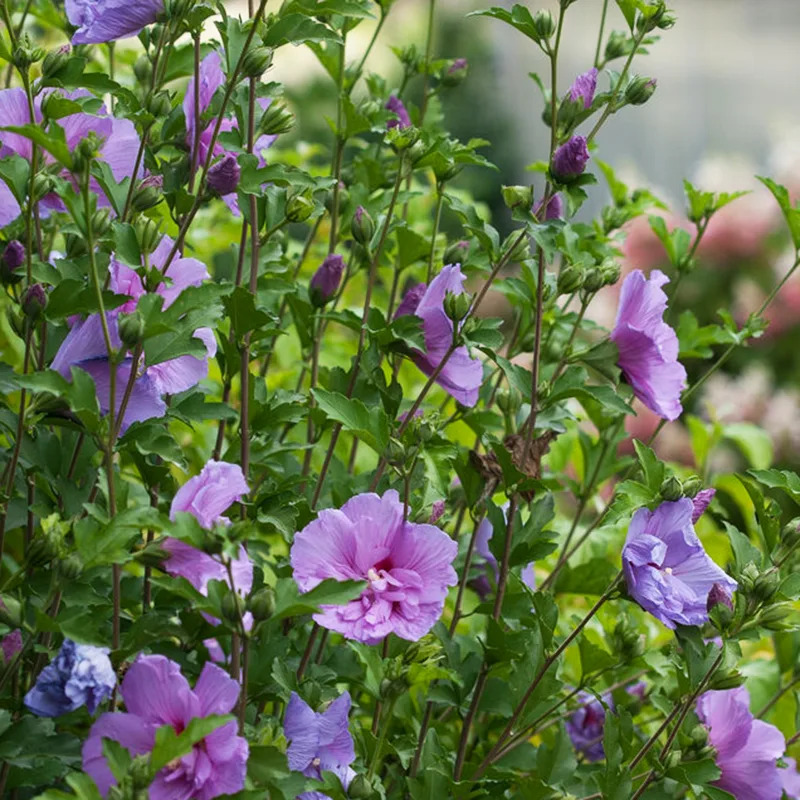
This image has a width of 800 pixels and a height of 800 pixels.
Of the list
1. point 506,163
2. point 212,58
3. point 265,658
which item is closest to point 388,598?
point 265,658

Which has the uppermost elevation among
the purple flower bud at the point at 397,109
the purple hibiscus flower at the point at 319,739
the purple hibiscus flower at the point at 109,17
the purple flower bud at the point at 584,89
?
the purple hibiscus flower at the point at 109,17

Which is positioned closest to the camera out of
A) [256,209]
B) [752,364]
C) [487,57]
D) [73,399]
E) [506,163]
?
[73,399]

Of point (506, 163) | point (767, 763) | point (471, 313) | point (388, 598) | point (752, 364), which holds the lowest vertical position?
point (506, 163)

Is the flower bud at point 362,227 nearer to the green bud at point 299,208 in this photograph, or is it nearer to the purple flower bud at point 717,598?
the green bud at point 299,208

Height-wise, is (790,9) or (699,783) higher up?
(699,783)

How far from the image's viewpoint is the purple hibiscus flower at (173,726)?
1.82 ft

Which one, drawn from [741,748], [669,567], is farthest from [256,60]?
[741,748]

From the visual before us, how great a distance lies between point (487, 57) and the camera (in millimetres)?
6891

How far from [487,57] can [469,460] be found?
6.42 meters

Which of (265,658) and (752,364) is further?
(752,364)

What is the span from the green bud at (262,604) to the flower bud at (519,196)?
1.01 feet

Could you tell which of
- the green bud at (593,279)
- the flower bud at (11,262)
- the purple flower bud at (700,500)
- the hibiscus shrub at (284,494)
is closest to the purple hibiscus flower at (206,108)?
the hibiscus shrub at (284,494)

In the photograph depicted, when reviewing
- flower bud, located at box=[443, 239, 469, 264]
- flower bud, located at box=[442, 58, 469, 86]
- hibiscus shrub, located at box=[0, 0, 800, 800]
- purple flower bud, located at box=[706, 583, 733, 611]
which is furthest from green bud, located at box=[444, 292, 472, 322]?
flower bud, located at box=[442, 58, 469, 86]

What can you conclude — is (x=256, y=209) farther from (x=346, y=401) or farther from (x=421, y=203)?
(x=421, y=203)
